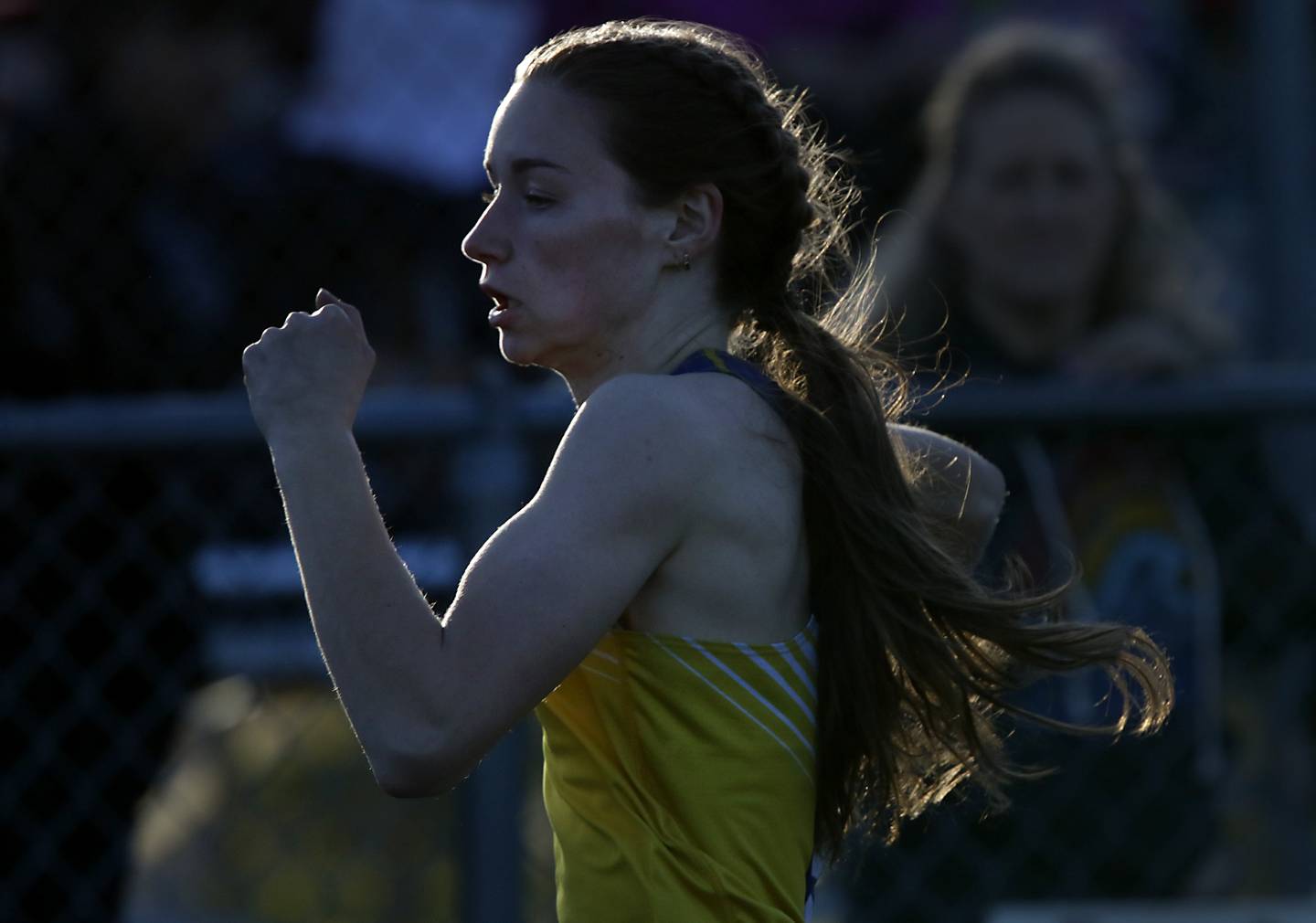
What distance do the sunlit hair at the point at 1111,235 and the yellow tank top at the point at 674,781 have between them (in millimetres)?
1560

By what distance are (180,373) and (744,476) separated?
1.81 metres

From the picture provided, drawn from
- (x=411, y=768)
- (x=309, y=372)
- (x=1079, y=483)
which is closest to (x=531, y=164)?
(x=309, y=372)

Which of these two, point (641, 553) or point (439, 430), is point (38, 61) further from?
point (641, 553)

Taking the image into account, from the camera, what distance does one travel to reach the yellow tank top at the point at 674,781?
70.3 inches

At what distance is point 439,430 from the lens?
8.88 ft

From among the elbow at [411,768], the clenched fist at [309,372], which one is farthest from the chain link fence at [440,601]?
the elbow at [411,768]

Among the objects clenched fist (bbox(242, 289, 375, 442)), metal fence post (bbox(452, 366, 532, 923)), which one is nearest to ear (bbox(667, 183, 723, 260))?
clenched fist (bbox(242, 289, 375, 442))

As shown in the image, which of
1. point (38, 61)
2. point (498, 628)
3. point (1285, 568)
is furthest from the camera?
point (38, 61)

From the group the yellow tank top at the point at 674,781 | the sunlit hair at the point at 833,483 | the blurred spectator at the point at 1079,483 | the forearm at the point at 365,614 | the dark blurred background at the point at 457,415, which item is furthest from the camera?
the blurred spectator at the point at 1079,483

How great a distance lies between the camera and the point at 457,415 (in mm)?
2709

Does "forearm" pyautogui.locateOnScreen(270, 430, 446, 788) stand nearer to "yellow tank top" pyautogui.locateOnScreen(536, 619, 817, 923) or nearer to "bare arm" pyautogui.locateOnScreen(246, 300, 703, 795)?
"bare arm" pyautogui.locateOnScreen(246, 300, 703, 795)

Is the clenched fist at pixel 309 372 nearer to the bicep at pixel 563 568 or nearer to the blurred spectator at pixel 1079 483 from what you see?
the bicep at pixel 563 568

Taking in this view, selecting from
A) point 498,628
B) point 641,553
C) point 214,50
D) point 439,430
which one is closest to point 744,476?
point 641,553

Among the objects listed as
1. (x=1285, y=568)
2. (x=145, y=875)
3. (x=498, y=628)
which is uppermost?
(x=498, y=628)
